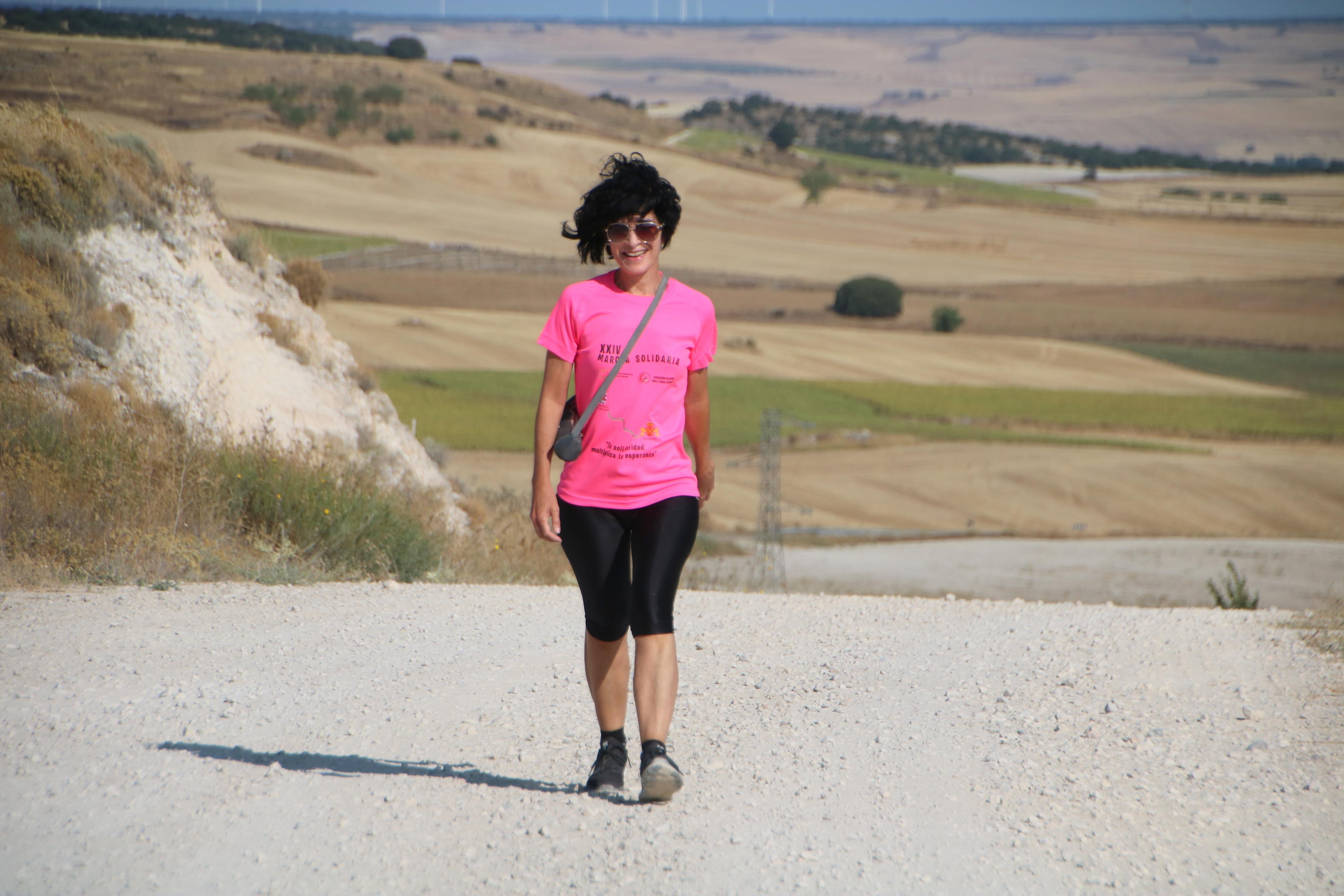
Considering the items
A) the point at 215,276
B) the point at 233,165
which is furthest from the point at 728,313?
the point at 215,276

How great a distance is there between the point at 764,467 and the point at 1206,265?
74400mm

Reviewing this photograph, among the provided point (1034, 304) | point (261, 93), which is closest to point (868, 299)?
point (1034, 304)

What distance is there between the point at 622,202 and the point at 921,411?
151 ft

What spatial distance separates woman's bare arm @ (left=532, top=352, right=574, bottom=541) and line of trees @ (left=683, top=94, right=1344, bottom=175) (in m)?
140

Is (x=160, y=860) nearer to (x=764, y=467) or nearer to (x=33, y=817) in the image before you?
(x=33, y=817)

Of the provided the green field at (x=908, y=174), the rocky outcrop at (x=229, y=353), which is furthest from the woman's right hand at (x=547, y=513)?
the green field at (x=908, y=174)

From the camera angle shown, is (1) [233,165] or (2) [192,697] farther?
(1) [233,165]

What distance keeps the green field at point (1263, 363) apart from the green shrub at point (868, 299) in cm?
1331

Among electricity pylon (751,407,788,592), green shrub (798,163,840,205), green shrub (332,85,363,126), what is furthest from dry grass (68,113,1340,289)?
electricity pylon (751,407,788,592)

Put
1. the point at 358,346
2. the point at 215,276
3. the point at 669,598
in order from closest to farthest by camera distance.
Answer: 1. the point at 669,598
2. the point at 215,276
3. the point at 358,346

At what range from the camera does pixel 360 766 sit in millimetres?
4574

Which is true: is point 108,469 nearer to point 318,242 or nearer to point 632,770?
point 632,770

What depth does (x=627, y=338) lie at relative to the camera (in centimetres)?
413

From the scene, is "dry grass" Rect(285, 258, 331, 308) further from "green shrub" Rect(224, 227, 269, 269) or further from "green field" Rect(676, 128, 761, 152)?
"green field" Rect(676, 128, 761, 152)
